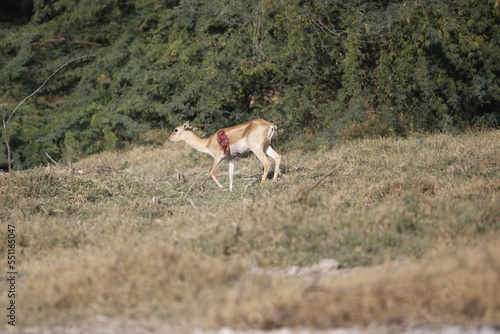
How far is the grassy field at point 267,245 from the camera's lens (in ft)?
Result: 15.4

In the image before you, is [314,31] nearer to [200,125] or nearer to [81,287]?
[200,125]

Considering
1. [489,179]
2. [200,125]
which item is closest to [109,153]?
[200,125]

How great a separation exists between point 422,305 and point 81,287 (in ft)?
10.0

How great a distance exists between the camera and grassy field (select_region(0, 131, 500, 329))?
4.70 metres

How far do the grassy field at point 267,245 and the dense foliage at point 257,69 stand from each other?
2.83 metres

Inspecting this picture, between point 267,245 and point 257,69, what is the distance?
29.4 ft

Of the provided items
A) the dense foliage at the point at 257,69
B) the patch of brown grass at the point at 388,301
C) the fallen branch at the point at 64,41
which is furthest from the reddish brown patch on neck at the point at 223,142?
the fallen branch at the point at 64,41

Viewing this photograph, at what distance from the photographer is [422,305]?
15.3 feet

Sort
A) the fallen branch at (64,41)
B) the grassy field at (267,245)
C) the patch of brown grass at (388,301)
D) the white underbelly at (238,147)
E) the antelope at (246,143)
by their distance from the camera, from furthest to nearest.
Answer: the fallen branch at (64,41), the white underbelly at (238,147), the antelope at (246,143), the grassy field at (267,245), the patch of brown grass at (388,301)

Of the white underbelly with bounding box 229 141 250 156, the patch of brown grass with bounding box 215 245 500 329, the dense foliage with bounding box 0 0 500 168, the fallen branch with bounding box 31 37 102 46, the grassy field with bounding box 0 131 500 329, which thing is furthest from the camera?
the fallen branch with bounding box 31 37 102 46

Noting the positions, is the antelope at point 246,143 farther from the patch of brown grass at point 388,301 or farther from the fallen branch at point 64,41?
the fallen branch at point 64,41

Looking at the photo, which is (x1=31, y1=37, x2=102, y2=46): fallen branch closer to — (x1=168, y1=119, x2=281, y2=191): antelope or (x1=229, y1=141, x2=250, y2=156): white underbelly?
(x1=168, y1=119, x2=281, y2=191): antelope

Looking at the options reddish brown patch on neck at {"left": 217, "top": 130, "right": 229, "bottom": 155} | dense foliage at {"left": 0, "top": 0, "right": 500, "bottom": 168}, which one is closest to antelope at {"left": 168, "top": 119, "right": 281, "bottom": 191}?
reddish brown patch on neck at {"left": 217, "top": 130, "right": 229, "bottom": 155}

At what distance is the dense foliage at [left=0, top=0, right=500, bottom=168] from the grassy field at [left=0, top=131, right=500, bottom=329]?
2.83 m
